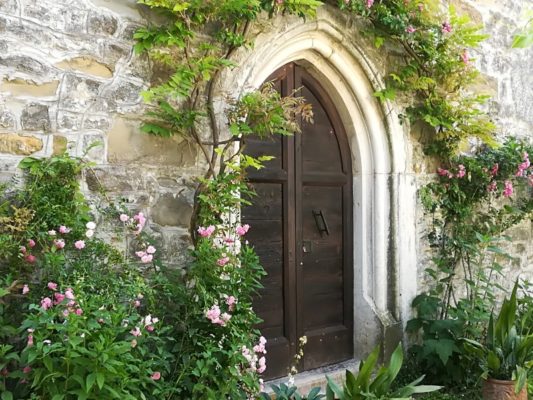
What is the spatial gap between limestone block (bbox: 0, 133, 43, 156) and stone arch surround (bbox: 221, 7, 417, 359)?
6.60 ft

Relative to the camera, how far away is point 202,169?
300 centimetres

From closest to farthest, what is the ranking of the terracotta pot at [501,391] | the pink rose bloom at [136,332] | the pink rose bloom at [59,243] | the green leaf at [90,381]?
the green leaf at [90,381] < the pink rose bloom at [136,332] < the pink rose bloom at [59,243] < the terracotta pot at [501,391]

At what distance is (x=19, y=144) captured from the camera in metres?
2.42

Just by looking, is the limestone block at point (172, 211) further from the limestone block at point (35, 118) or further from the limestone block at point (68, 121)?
the limestone block at point (35, 118)

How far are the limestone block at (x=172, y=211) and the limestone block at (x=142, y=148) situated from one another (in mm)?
184

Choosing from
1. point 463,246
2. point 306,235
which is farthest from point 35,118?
point 463,246

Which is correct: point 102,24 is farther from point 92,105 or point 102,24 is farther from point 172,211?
point 172,211

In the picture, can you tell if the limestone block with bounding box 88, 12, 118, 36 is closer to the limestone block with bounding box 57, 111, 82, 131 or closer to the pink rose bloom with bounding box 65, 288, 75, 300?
the limestone block with bounding box 57, 111, 82, 131

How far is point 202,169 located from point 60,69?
882 millimetres

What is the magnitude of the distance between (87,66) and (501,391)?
3018mm

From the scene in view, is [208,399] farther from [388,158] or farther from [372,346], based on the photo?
[388,158]

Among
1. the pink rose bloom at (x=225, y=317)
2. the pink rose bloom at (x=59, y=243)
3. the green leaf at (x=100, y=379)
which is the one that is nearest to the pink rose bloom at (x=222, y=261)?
the pink rose bloom at (x=225, y=317)

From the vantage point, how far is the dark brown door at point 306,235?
358 cm

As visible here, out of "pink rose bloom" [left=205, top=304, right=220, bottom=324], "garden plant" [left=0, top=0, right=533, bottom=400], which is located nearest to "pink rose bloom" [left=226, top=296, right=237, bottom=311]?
"garden plant" [left=0, top=0, right=533, bottom=400]
